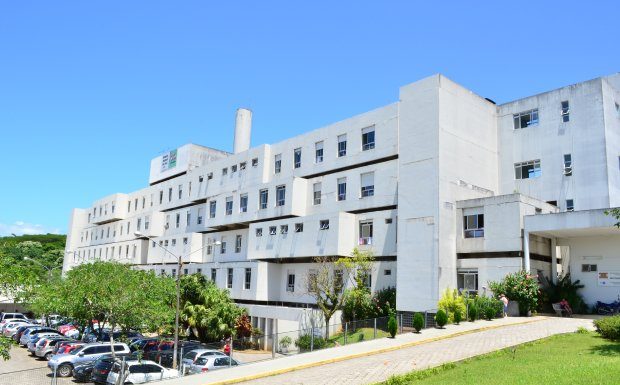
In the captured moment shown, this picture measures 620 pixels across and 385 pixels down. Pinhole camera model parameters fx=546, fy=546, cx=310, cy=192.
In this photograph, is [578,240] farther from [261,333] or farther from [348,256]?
[261,333]

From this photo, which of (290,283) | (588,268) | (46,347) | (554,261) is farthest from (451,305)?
(46,347)

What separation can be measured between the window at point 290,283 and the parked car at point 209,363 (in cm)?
1923

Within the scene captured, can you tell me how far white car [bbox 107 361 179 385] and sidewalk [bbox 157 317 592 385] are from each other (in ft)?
17.3

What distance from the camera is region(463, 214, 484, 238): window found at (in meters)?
35.6

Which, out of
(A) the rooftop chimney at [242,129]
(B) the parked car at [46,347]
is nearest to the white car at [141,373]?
(B) the parked car at [46,347]

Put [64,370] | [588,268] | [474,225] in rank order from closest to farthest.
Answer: [64,370] < [588,268] < [474,225]

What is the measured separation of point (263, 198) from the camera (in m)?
50.4

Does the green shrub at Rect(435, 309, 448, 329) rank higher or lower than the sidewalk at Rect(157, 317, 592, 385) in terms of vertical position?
higher

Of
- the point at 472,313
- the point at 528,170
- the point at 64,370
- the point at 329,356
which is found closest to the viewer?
the point at 329,356

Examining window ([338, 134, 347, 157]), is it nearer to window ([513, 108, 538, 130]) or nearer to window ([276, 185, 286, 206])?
window ([276, 185, 286, 206])

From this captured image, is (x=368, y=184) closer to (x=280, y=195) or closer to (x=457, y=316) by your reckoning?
(x=280, y=195)

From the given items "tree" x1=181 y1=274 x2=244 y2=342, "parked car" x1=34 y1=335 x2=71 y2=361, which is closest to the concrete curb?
"tree" x1=181 y1=274 x2=244 y2=342

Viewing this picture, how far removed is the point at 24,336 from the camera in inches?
1638

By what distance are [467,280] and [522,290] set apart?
180 inches
